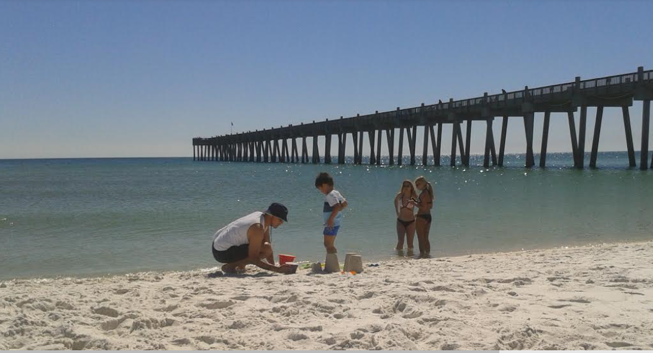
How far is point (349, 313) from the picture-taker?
475cm

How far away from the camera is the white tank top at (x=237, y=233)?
6.94 m

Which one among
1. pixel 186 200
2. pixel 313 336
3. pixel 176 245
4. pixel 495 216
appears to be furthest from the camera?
pixel 186 200

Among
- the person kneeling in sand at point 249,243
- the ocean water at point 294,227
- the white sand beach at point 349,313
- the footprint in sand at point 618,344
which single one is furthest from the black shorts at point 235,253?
the footprint in sand at point 618,344

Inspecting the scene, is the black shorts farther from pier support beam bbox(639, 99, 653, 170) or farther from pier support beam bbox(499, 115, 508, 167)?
pier support beam bbox(499, 115, 508, 167)

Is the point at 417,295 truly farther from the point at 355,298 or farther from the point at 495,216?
the point at 495,216

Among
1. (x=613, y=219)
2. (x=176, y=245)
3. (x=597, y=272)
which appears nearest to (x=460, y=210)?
(x=613, y=219)

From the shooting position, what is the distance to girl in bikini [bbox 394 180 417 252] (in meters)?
9.52

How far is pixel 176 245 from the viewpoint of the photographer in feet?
36.7

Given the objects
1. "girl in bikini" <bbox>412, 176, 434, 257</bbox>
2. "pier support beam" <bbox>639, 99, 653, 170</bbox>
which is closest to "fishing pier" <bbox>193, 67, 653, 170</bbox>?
"pier support beam" <bbox>639, 99, 653, 170</bbox>

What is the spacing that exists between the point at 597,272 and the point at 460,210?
11.0 metres

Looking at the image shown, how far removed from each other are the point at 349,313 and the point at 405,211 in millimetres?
5093

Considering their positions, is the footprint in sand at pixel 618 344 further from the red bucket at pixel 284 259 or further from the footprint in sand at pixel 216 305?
the red bucket at pixel 284 259

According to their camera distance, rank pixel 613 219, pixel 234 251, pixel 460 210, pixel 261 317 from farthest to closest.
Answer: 1. pixel 460 210
2. pixel 613 219
3. pixel 234 251
4. pixel 261 317

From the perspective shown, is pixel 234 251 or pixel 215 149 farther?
pixel 215 149
